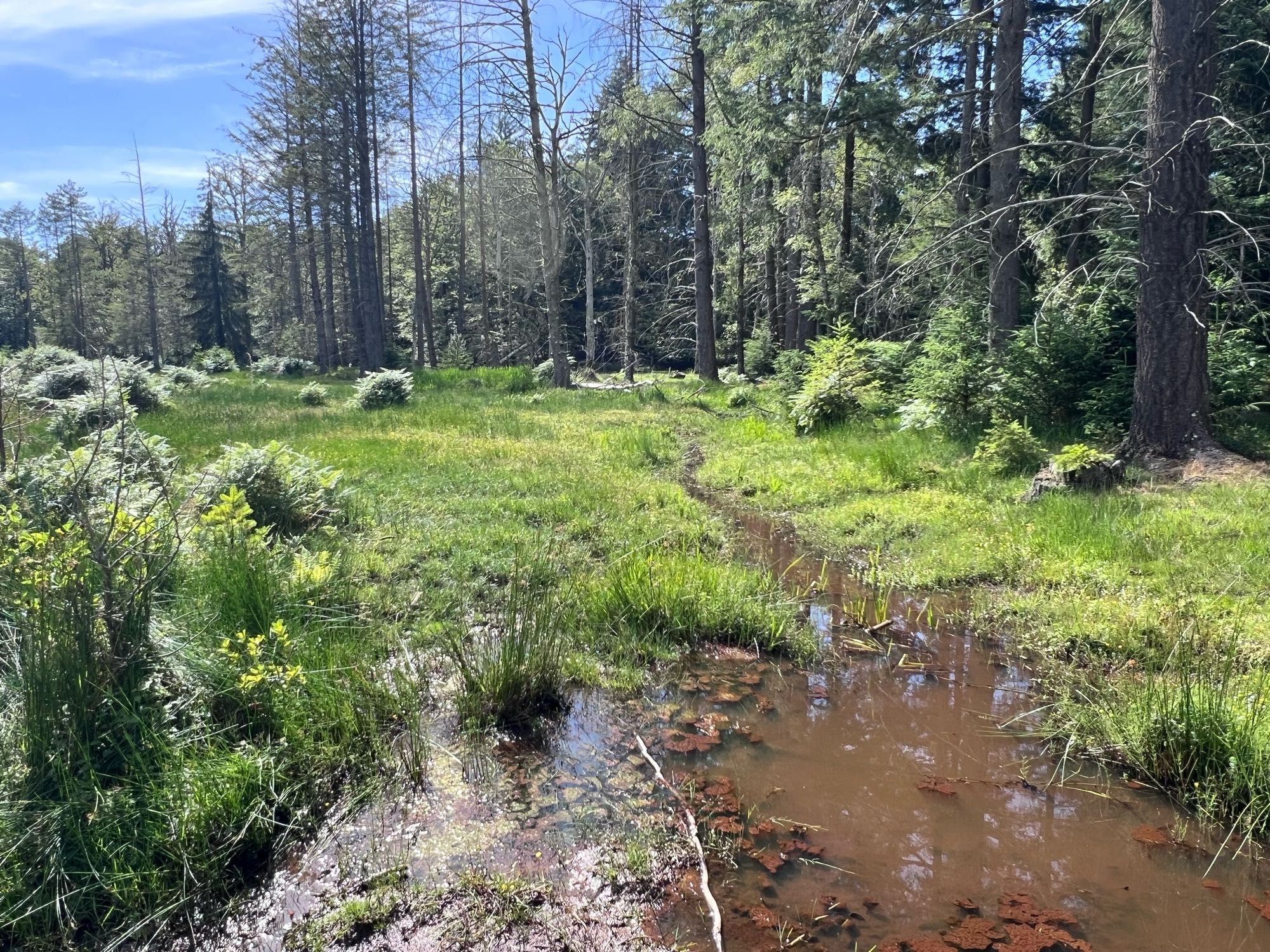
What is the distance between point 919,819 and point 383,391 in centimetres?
1456

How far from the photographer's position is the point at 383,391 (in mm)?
15945

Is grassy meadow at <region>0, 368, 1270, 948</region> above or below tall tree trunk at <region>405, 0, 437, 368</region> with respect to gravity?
below

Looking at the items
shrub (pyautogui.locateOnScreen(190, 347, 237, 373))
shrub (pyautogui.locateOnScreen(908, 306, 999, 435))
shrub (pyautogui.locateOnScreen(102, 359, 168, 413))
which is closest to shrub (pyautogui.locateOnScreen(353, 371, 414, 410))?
shrub (pyautogui.locateOnScreen(102, 359, 168, 413))

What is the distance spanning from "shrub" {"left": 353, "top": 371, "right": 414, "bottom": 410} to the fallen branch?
13256mm

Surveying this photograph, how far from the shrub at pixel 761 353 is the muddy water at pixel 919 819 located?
22.1m

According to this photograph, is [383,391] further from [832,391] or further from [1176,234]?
[1176,234]

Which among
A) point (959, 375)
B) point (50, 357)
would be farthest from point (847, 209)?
point (50, 357)

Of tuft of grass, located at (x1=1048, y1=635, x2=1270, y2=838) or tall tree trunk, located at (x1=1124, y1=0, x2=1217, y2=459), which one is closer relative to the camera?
tuft of grass, located at (x1=1048, y1=635, x2=1270, y2=838)

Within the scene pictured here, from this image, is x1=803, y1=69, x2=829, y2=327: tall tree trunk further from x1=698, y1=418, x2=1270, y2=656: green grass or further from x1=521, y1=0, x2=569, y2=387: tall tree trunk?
x1=698, y1=418, x2=1270, y2=656: green grass

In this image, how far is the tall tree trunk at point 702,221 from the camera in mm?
20062

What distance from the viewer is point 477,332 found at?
136 ft

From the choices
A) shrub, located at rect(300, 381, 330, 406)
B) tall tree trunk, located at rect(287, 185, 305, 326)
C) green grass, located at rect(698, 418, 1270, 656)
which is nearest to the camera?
green grass, located at rect(698, 418, 1270, 656)

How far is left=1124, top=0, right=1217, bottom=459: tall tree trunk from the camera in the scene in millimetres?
7680

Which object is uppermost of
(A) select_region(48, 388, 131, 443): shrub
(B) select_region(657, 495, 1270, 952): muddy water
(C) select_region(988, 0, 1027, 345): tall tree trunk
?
(C) select_region(988, 0, 1027, 345): tall tree trunk
